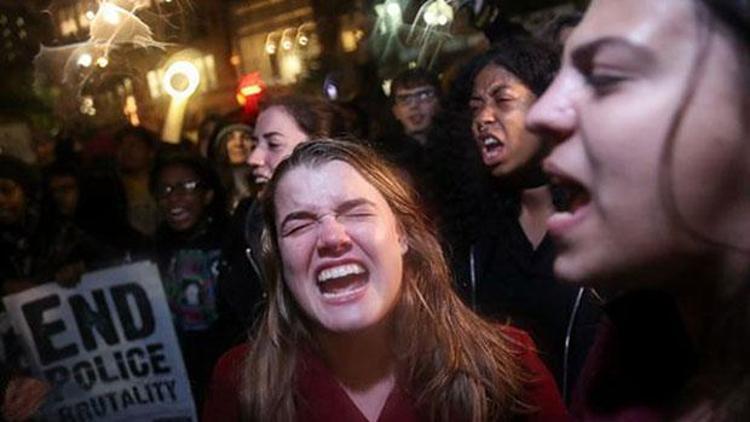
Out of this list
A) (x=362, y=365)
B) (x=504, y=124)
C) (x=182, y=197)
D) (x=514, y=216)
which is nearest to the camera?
(x=362, y=365)

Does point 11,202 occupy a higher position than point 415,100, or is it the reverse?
point 415,100

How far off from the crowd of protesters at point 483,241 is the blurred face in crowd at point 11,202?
0.01 metres

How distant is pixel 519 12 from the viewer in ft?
21.2

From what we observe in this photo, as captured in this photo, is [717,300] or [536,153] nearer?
[717,300]

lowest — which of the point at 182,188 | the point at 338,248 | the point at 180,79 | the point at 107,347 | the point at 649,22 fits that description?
the point at 107,347

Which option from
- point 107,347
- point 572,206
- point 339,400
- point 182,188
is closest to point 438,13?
point 182,188

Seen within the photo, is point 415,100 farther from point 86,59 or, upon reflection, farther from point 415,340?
point 415,340

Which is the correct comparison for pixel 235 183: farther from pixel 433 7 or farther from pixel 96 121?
pixel 433 7

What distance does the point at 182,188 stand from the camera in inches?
146

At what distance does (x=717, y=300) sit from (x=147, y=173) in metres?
4.30

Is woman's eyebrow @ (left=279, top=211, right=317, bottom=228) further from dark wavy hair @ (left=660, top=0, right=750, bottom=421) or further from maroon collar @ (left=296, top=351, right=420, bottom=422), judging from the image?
dark wavy hair @ (left=660, top=0, right=750, bottom=421)

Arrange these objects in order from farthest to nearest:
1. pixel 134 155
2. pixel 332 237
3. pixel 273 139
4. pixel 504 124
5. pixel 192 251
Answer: pixel 134 155, pixel 192 251, pixel 273 139, pixel 504 124, pixel 332 237

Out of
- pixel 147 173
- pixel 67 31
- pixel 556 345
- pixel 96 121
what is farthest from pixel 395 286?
pixel 96 121

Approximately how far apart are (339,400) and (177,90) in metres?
4.56
